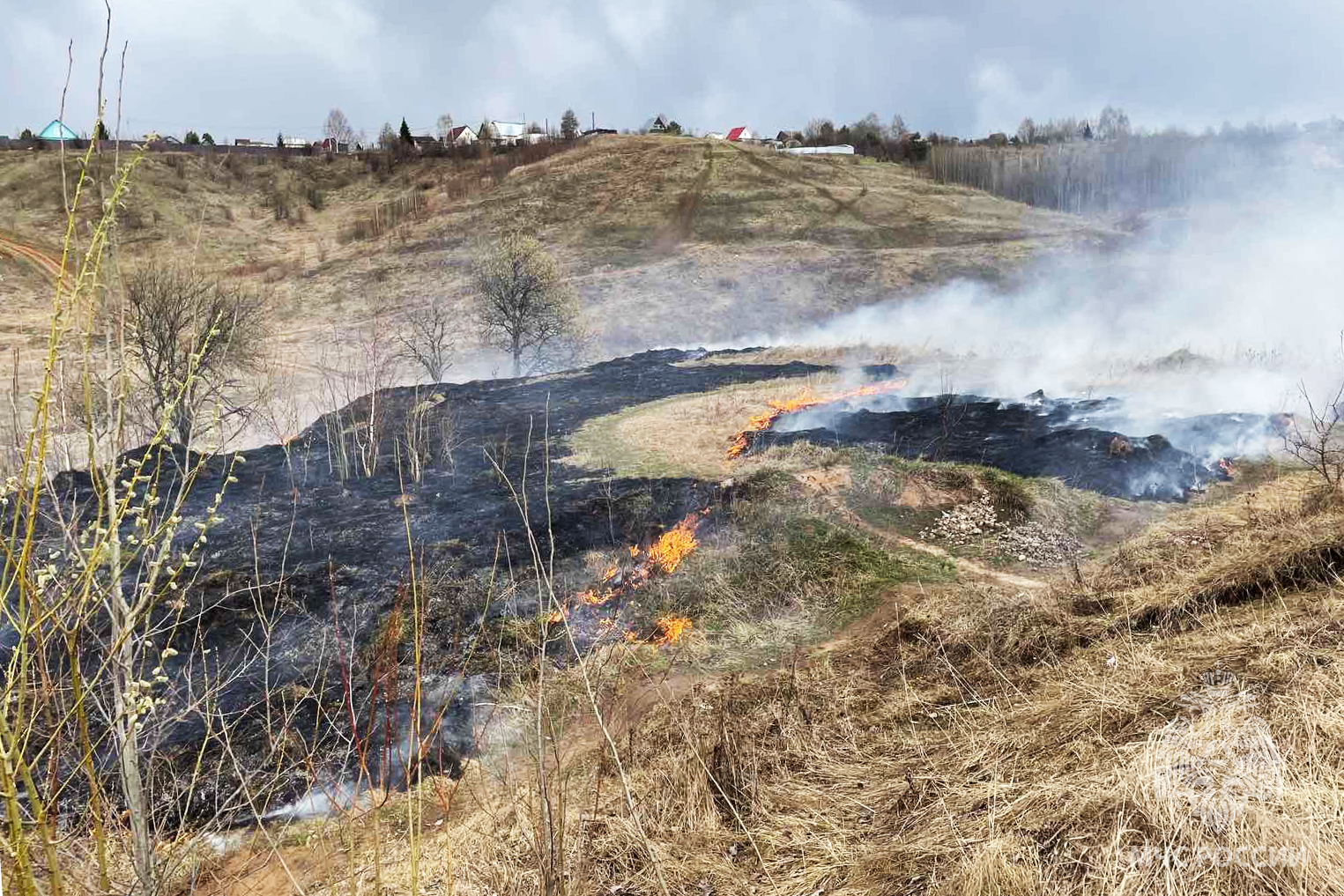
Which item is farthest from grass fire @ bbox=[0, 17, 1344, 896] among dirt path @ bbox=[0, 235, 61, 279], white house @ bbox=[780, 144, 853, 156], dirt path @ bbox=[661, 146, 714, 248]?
white house @ bbox=[780, 144, 853, 156]

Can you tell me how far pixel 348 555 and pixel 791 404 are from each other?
11436 mm

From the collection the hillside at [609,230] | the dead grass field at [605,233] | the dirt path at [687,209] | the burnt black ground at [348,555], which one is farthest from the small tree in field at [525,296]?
the dirt path at [687,209]

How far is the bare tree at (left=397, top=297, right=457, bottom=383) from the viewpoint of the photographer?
97.0 feet

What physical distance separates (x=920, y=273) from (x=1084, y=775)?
43521 mm

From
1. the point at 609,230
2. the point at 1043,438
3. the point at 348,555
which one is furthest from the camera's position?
the point at 609,230

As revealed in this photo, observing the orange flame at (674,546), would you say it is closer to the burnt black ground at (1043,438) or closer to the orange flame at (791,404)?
the orange flame at (791,404)

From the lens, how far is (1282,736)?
325 centimetres

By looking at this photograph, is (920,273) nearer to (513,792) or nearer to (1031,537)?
(1031,537)

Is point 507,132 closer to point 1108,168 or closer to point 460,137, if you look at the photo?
point 460,137

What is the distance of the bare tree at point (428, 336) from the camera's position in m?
29.6

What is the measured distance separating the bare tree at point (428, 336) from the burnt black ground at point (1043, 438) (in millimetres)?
15754

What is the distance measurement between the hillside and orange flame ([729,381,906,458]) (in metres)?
18.7

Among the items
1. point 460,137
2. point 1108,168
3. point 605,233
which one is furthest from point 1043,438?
point 460,137

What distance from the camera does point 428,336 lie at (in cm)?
2922
